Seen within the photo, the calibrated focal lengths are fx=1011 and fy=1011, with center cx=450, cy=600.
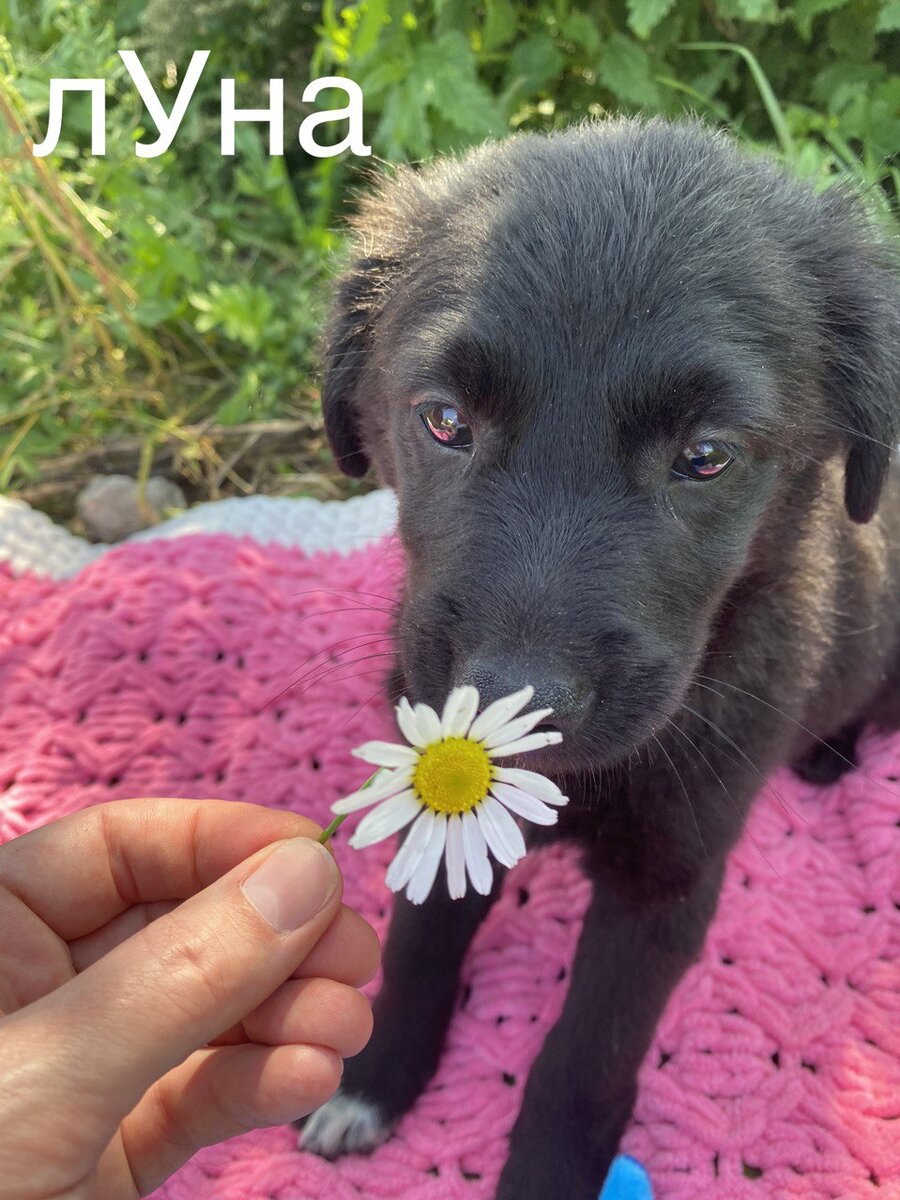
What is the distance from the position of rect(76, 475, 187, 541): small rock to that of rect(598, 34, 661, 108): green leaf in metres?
1.89

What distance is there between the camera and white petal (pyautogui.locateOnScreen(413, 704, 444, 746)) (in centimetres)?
93

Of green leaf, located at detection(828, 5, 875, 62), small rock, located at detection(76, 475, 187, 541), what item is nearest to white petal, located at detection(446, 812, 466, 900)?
small rock, located at detection(76, 475, 187, 541)

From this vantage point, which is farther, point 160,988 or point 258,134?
point 258,134

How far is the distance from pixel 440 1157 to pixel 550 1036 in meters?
0.29

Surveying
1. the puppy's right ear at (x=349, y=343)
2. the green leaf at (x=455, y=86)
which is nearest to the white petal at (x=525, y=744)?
the puppy's right ear at (x=349, y=343)

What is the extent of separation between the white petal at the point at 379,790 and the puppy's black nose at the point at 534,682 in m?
0.17

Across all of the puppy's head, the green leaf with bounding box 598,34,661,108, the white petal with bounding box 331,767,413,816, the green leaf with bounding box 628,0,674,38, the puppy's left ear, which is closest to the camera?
the white petal with bounding box 331,767,413,816

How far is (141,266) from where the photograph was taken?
3.41m

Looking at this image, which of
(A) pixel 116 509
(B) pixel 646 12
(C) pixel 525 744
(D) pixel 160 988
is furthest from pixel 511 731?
(A) pixel 116 509

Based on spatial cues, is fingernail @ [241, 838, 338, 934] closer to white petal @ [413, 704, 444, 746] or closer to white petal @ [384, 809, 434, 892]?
white petal @ [384, 809, 434, 892]

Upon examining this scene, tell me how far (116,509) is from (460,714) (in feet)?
8.48

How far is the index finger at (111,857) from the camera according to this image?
131cm

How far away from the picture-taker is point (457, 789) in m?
0.94

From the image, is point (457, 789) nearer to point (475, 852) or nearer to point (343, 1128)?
point (475, 852)
